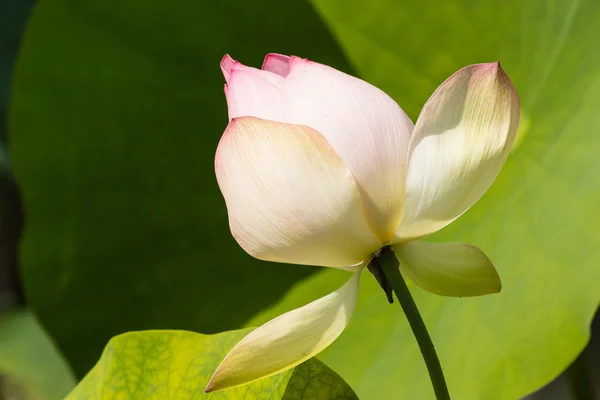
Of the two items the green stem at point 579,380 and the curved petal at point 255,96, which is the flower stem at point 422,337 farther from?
the green stem at point 579,380

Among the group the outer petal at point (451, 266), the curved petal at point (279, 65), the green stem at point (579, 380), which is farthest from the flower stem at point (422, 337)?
the green stem at point (579, 380)

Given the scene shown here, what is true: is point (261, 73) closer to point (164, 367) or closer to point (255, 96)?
point (255, 96)

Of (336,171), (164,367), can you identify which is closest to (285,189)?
(336,171)

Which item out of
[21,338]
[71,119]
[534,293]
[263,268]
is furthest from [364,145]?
[21,338]

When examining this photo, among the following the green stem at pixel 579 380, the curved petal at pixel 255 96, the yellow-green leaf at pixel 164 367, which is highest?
the curved petal at pixel 255 96

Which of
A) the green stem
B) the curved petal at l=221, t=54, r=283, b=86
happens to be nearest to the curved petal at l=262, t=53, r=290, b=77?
the curved petal at l=221, t=54, r=283, b=86

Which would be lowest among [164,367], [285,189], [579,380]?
[579,380]
